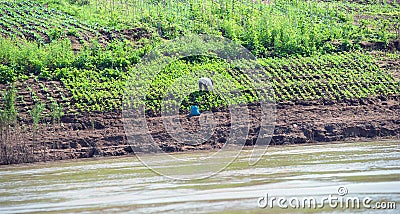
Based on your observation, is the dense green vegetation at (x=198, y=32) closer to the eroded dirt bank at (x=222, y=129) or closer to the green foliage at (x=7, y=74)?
the green foliage at (x=7, y=74)

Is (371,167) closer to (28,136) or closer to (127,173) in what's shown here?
(127,173)

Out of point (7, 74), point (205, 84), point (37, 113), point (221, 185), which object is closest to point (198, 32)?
point (205, 84)

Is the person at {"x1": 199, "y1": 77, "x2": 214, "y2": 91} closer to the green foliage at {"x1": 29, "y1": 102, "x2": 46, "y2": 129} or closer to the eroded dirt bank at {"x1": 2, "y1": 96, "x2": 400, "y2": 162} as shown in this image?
the eroded dirt bank at {"x1": 2, "y1": 96, "x2": 400, "y2": 162}

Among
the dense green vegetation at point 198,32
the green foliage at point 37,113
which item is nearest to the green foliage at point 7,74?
the dense green vegetation at point 198,32

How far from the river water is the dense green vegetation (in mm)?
7467

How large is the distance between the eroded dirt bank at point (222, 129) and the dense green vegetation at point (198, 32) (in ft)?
3.21


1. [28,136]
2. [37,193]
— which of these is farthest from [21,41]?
[37,193]

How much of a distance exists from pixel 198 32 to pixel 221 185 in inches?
886

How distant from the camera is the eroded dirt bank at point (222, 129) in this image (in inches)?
1118

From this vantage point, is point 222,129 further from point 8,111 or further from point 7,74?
point 7,74

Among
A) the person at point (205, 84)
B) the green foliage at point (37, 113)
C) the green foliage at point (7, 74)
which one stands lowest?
the green foliage at point (37, 113)

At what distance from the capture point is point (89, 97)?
32.0 metres

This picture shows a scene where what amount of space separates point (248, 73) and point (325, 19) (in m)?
10.8

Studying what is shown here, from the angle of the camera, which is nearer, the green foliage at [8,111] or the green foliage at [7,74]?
the green foliage at [8,111]
